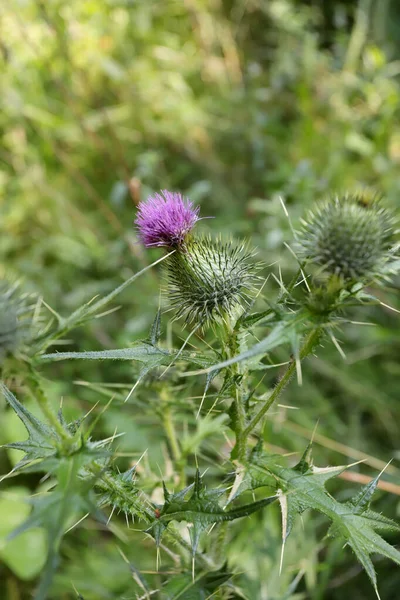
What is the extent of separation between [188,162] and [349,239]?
3.62m

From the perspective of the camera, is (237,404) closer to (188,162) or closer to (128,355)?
(128,355)

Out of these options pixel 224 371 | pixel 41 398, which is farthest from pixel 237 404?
pixel 41 398

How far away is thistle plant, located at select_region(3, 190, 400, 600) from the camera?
116 centimetres

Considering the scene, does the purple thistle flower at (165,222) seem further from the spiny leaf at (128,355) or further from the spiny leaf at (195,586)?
the spiny leaf at (195,586)

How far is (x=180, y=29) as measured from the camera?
16.8ft

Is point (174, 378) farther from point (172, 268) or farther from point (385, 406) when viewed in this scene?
point (385, 406)

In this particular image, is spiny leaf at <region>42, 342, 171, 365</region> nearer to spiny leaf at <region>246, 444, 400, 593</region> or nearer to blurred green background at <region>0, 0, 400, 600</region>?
spiny leaf at <region>246, 444, 400, 593</region>

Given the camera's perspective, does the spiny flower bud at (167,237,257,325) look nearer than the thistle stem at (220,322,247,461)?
No

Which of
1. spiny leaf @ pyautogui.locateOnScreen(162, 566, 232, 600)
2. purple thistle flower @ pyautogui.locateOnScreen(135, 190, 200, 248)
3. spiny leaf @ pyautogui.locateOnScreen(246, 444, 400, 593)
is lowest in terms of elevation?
spiny leaf @ pyautogui.locateOnScreen(162, 566, 232, 600)

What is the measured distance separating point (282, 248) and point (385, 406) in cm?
111

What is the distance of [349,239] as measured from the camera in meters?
1.28

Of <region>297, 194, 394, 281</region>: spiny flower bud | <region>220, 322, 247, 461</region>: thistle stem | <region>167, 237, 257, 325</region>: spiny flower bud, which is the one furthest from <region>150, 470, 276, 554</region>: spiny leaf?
<region>297, 194, 394, 281</region>: spiny flower bud

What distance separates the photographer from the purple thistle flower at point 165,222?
150 centimetres

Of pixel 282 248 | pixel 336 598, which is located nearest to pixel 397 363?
pixel 282 248
